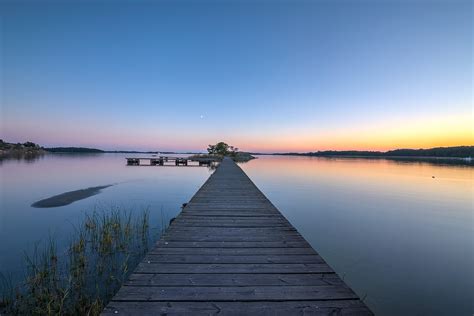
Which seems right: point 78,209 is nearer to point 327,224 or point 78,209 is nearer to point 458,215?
point 327,224

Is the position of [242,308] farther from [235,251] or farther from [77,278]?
[77,278]

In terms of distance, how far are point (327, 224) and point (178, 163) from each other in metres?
35.6

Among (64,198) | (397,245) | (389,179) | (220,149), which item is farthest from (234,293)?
(220,149)

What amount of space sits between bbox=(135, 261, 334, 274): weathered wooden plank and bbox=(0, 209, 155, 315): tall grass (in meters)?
1.02

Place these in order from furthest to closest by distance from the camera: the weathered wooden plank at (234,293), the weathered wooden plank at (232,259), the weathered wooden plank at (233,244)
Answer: the weathered wooden plank at (233,244) < the weathered wooden plank at (232,259) < the weathered wooden plank at (234,293)

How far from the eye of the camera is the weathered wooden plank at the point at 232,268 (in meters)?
2.92

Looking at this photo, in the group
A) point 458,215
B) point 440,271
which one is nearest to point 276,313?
point 440,271

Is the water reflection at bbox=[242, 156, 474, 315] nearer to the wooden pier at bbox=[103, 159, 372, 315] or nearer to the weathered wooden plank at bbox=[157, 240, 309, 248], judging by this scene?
the weathered wooden plank at bbox=[157, 240, 309, 248]

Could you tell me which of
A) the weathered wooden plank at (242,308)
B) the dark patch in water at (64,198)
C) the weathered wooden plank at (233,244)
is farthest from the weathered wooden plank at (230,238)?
the dark patch in water at (64,198)

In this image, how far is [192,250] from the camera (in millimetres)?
3609

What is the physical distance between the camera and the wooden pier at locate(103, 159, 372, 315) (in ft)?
7.32

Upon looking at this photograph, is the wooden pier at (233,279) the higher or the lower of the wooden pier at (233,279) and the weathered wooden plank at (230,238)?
the higher

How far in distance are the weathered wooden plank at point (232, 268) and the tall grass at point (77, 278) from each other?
1018 mm

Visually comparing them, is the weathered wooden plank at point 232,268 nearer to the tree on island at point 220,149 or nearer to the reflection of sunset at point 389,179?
the reflection of sunset at point 389,179
